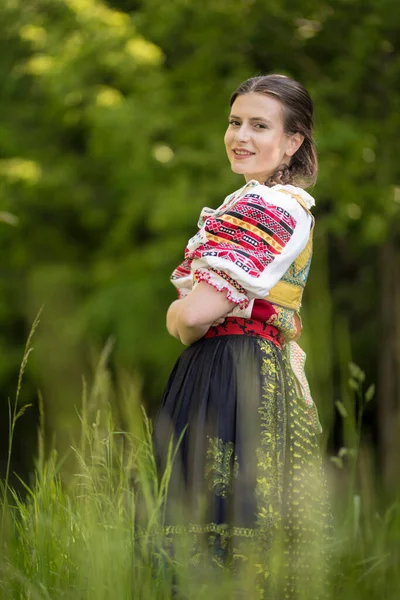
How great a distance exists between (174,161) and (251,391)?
4.13 meters

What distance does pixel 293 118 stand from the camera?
7.68 ft

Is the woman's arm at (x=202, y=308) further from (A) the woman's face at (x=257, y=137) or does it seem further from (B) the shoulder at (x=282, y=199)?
(A) the woman's face at (x=257, y=137)

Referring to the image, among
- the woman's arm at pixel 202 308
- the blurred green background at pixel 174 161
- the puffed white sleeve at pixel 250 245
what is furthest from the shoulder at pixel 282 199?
the blurred green background at pixel 174 161

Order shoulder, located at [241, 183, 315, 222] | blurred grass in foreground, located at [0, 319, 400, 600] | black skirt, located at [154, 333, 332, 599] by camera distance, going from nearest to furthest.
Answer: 1. blurred grass in foreground, located at [0, 319, 400, 600]
2. black skirt, located at [154, 333, 332, 599]
3. shoulder, located at [241, 183, 315, 222]

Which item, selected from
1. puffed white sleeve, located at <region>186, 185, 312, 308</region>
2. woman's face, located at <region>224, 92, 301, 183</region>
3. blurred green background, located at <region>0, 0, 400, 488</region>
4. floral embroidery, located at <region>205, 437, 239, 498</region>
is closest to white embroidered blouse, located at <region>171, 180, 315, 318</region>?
puffed white sleeve, located at <region>186, 185, 312, 308</region>

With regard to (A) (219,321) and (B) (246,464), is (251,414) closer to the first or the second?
(B) (246,464)

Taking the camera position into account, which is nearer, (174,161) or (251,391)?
(251,391)

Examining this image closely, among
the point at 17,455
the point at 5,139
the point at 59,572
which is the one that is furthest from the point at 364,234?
the point at 17,455

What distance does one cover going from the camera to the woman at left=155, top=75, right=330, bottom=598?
2043 mm

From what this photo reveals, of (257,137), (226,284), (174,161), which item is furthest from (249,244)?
(174,161)

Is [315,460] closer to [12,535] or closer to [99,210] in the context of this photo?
[12,535]

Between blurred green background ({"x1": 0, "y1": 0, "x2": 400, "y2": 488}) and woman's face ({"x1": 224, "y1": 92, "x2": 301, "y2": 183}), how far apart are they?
2605 millimetres

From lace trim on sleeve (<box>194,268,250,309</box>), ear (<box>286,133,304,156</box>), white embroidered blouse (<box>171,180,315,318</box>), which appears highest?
ear (<box>286,133,304,156</box>)

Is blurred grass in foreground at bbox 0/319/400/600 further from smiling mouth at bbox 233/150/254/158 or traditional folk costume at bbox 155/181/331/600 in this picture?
smiling mouth at bbox 233/150/254/158
